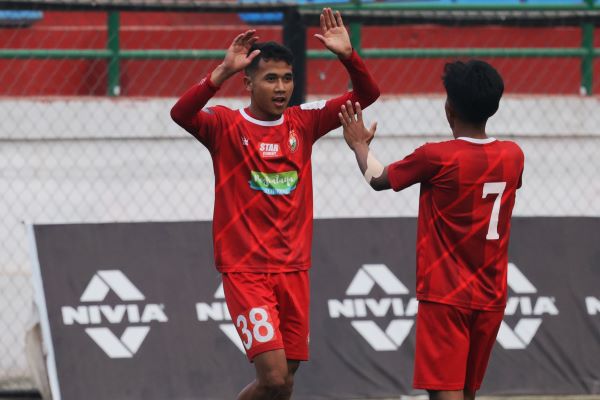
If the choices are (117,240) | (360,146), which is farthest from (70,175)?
(360,146)

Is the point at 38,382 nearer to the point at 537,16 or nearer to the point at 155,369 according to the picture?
the point at 155,369

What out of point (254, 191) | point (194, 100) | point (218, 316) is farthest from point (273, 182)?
point (218, 316)

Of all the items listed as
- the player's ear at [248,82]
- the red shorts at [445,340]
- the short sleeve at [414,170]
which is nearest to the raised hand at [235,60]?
the player's ear at [248,82]

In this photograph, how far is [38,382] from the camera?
25.4 feet

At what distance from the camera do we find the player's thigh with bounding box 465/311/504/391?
5.57 metres

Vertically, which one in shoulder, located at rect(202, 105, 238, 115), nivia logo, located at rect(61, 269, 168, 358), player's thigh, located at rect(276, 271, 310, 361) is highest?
shoulder, located at rect(202, 105, 238, 115)

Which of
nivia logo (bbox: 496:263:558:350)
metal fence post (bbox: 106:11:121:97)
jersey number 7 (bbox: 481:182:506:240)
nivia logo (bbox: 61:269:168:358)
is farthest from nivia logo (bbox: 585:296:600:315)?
metal fence post (bbox: 106:11:121:97)

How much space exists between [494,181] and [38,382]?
363 centimetres

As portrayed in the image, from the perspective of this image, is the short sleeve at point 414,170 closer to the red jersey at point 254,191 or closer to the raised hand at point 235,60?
the red jersey at point 254,191

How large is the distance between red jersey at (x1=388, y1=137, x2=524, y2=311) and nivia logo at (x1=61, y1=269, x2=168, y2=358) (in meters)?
2.72

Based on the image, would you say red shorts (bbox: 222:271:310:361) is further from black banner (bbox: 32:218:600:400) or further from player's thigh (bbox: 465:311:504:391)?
black banner (bbox: 32:218:600:400)

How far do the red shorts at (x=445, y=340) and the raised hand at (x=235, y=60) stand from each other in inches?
57.8

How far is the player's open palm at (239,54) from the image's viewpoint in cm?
597

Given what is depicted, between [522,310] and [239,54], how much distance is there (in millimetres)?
3144
